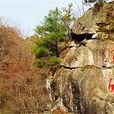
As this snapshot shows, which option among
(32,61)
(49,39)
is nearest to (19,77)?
(32,61)

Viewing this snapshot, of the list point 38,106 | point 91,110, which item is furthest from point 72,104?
point 38,106

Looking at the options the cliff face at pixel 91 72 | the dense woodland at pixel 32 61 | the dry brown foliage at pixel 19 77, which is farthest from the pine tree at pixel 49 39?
the dry brown foliage at pixel 19 77

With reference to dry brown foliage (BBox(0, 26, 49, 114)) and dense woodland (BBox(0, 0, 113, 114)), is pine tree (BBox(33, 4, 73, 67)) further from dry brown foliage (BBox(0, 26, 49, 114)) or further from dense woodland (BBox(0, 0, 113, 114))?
dry brown foliage (BBox(0, 26, 49, 114))

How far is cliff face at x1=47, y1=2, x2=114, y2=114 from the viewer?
8.79 m

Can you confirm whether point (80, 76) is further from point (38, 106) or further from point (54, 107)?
point (38, 106)

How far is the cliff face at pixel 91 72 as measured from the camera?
879 centimetres

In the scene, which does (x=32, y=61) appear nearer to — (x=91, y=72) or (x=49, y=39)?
(x=49, y=39)

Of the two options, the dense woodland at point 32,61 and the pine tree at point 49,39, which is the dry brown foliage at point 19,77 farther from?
the pine tree at point 49,39

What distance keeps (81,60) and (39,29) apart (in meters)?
2.85

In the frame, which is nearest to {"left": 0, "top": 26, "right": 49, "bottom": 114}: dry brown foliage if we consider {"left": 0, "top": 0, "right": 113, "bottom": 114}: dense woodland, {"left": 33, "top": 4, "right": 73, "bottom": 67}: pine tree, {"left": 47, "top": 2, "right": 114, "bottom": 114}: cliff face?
{"left": 0, "top": 0, "right": 113, "bottom": 114}: dense woodland

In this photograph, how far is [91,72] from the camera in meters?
9.05

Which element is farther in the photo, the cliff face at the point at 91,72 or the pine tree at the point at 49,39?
the pine tree at the point at 49,39

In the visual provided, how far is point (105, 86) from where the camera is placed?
28.9 feet

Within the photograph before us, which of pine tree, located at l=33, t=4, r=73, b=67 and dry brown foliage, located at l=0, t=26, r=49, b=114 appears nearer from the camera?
pine tree, located at l=33, t=4, r=73, b=67
